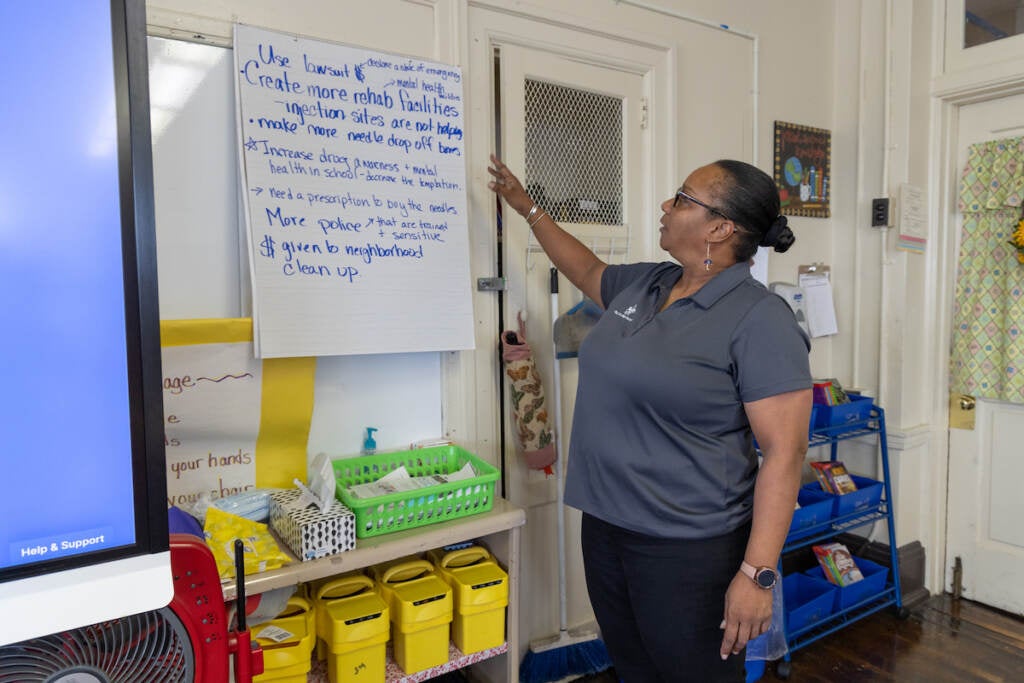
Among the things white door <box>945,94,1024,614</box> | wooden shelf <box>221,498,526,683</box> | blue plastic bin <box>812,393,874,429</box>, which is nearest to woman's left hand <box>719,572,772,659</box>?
wooden shelf <box>221,498,526,683</box>

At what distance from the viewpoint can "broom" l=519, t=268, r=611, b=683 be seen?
2062 mm

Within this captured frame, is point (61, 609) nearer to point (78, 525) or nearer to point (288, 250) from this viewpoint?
point (78, 525)

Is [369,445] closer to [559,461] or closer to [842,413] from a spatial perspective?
[559,461]

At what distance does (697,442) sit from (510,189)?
89 cm

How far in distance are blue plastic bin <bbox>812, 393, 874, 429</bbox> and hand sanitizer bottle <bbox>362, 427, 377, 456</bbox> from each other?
5.41 ft

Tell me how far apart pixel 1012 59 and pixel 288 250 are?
2.64 meters

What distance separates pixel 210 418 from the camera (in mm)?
1562

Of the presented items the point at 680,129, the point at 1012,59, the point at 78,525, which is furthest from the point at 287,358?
the point at 1012,59

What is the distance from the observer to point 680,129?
92.1 inches

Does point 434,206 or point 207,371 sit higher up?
point 434,206

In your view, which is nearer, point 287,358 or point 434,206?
point 287,358

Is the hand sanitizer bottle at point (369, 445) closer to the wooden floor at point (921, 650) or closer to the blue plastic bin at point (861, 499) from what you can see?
the wooden floor at point (921, 650)

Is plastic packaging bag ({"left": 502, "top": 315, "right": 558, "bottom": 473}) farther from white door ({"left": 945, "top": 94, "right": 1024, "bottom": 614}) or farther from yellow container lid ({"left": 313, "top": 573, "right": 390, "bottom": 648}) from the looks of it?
white door ({"left": 945, "top": 94, "right": 1024, "bottom": 614})

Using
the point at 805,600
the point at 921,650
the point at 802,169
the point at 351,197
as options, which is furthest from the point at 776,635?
the point at 351,197
